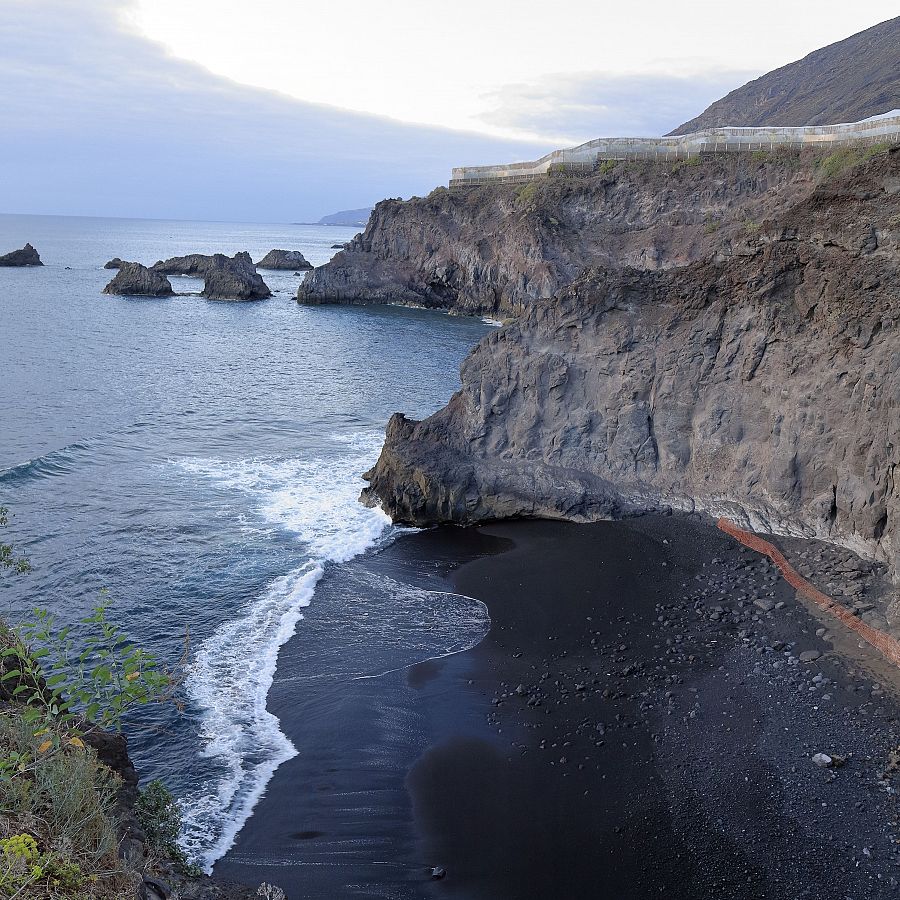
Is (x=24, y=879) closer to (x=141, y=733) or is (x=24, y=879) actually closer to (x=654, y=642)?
(x=141, y=733)

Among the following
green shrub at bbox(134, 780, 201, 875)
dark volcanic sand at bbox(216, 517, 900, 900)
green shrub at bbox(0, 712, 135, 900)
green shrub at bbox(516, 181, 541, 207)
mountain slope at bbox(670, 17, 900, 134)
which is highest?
mountain slope at bbox(670, 17, 900, 134)

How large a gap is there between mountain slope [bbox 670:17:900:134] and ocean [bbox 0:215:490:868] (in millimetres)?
84237

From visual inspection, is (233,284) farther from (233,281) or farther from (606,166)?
(606,166)

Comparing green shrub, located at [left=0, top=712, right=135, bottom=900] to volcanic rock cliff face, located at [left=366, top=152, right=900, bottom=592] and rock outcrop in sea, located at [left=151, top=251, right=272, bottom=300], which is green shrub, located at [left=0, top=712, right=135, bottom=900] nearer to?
volcanic rock cliff face, located at [left=366, top=152, right=900, bottom=592]

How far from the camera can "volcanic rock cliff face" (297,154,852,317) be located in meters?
70.9

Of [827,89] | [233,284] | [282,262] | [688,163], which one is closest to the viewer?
[688,163]

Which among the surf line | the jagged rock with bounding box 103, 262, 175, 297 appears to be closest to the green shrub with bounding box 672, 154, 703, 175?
the surf line

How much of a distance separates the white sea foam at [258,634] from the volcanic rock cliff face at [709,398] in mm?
2412

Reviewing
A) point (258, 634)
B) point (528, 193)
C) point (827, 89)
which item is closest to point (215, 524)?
point (258, 634)

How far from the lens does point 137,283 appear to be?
328 ft

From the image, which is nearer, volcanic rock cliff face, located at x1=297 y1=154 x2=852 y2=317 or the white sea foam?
the white sea foam

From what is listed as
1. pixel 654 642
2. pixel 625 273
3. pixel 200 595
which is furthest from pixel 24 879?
pixel 625 273

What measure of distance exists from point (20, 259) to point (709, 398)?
436 feet

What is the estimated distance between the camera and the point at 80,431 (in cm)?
3897
